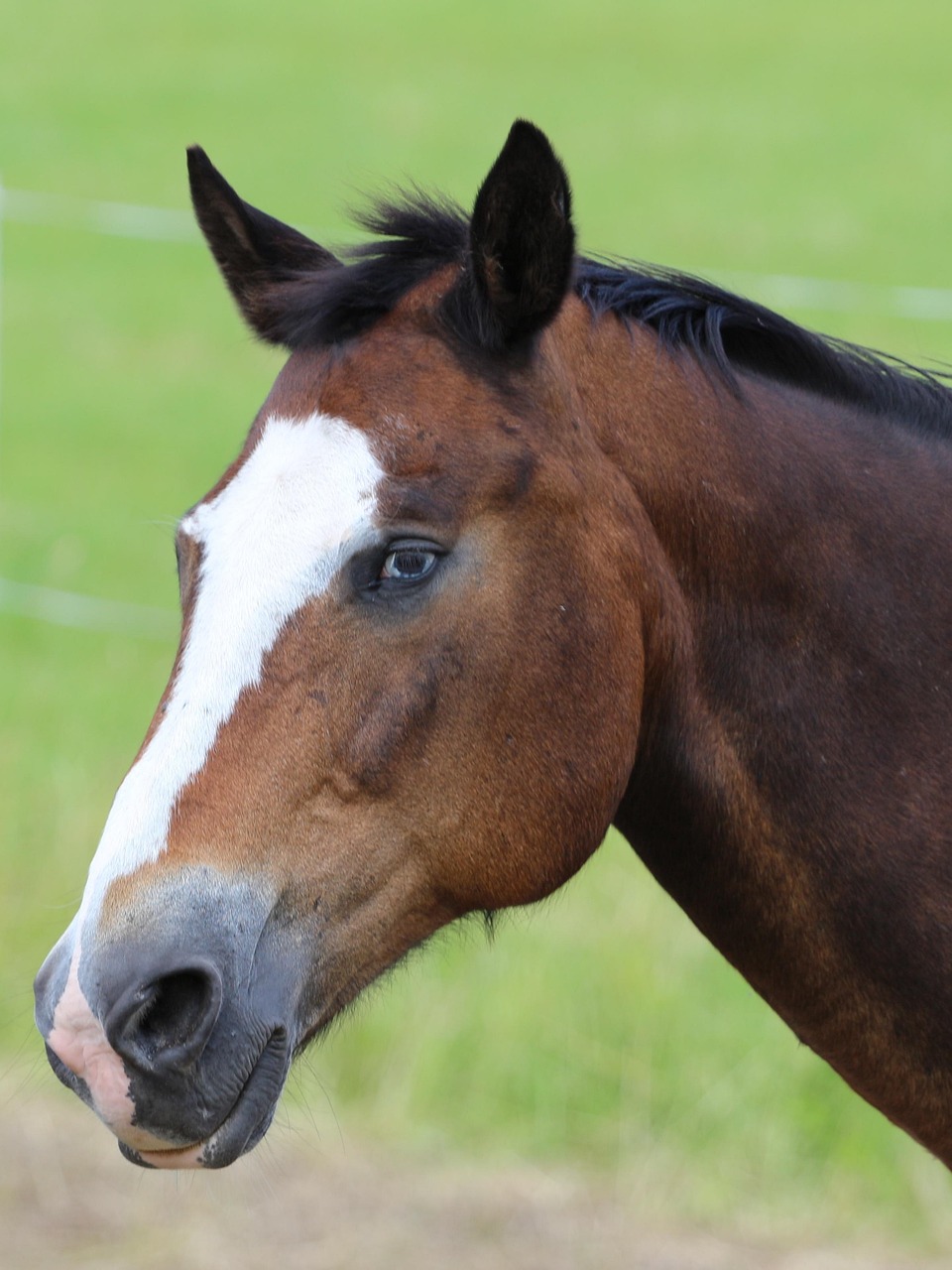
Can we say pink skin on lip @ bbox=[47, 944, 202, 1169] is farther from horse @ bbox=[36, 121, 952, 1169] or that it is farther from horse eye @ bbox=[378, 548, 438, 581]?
horse eye @ bbox=[378, 548, 438, 581]

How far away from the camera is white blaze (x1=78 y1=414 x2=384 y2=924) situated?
1937 millimetres

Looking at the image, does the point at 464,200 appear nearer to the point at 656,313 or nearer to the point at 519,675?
the point at 656,313

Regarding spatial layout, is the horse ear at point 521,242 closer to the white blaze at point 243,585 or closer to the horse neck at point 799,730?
the horse neck at point 799,730

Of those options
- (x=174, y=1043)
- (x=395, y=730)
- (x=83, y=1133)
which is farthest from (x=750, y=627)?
(x=83, y=1133)

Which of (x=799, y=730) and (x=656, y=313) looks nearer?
(x=799, y=730)

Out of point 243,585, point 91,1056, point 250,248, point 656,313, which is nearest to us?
point 91,1056

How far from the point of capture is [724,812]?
2.23 metres

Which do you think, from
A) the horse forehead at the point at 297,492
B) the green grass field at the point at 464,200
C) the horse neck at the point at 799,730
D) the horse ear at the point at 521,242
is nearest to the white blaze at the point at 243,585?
the horse forehead at the point at 297,492

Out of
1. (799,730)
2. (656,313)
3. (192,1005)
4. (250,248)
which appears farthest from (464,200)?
(192,1005)

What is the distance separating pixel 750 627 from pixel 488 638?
1.31 ft

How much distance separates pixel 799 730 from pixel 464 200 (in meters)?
13.1

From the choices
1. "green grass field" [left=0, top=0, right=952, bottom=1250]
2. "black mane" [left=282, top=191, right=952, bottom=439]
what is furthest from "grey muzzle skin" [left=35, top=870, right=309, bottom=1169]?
"black mane" [left=282, top=191, right=952, bottom=439]

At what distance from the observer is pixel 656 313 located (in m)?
2.37

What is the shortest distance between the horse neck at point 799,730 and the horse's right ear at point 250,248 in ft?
1.82
